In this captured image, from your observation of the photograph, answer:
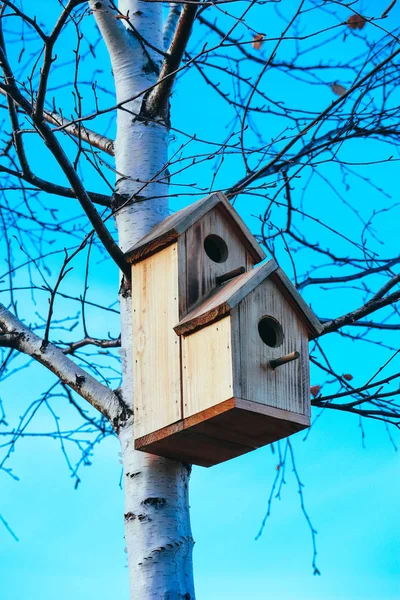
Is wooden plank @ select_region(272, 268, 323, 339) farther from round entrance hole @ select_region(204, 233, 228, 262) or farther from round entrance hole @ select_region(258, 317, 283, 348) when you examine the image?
round entrance hole @ select_region(204, 233, 228, 262)

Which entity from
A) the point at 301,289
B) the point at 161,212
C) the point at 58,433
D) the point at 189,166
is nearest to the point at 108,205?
the point at 161,212

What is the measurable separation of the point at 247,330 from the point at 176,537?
2.26 feet

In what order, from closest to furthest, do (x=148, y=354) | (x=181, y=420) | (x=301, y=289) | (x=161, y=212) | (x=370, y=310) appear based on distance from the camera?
(x=181, y=420) → (x=148, y=354) → (x=370, y=310) → (x=161, y=212) → (x=301, y=289)

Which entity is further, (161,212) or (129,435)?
(161,212)

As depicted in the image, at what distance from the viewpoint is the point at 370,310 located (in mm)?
3205

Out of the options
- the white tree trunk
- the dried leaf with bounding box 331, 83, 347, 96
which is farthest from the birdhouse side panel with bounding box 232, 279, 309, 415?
the dried leaf with bounding box 331, 83, 347, 96

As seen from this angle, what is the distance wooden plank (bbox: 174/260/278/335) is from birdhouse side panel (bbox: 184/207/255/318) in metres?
0.06

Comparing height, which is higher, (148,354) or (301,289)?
(301,289)

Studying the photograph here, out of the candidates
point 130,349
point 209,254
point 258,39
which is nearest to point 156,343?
point 130,349

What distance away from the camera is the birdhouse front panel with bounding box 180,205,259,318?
2.99 meters

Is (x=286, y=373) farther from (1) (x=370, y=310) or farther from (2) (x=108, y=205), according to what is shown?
(2) (x=108, y=205)

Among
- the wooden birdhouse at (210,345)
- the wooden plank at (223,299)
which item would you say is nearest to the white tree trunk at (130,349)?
the wooden birdhouse at (210,345)

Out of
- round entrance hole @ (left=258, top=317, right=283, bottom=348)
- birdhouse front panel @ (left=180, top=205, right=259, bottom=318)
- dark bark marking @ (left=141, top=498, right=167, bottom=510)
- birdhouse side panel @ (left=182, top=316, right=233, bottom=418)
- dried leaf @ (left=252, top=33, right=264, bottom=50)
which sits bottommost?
dark bark marking @ (left=141, top=498, right=167, bottom=510)

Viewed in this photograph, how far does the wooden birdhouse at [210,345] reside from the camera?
270cm
